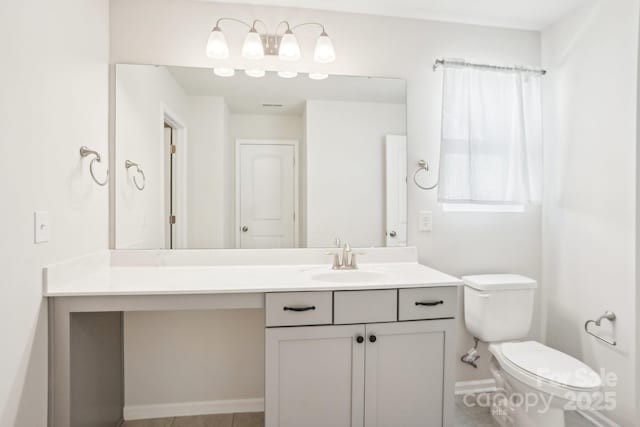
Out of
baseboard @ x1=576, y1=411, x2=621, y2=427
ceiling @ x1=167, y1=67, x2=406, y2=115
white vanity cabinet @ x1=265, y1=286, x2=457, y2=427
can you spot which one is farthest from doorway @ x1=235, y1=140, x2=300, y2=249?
baseboard @ x1=576, y1=411, x2=621, y2=427

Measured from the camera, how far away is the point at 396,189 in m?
2.06

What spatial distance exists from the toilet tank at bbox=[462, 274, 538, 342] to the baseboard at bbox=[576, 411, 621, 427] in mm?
561

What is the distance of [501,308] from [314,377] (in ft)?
3.84

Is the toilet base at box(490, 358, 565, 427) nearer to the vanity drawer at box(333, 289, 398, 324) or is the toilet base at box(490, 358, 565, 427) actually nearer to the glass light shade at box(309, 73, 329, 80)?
the vanity drawer at box(333, 289, 398, 324)

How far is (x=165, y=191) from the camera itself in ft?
6.26

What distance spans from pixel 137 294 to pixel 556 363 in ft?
6.38

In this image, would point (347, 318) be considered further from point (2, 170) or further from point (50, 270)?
point (2, 170)

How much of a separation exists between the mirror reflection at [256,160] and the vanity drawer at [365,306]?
1.83 ft

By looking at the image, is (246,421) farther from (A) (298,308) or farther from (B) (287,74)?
(B) (287,74)

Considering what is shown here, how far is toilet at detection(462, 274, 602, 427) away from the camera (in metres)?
1.46

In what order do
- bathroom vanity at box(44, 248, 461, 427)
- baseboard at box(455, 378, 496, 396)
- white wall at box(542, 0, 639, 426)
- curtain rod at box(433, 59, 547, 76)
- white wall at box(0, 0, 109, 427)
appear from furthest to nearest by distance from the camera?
baseboard at box(455, 378, 496, 396)
curtain rod at box(433, 59, 547, 76)
white wall at box(542, 0, 639, 426)
bathroom vanity at box(44, 248, 461, 427)
white wall at box(0, 0, 109, 427)

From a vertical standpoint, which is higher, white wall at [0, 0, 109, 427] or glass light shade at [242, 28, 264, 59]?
glass light shade at [242, 28, 264, 59]

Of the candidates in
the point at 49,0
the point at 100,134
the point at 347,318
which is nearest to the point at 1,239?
the point at 100,134

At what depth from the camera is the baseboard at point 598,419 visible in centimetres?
180
